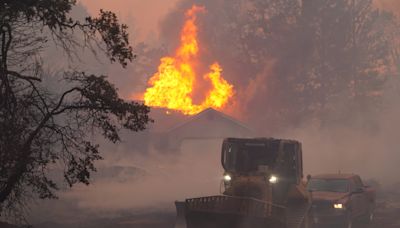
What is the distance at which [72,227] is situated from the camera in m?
20.9

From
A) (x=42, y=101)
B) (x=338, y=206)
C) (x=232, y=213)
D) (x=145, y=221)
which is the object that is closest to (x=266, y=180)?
(x=232, y=213)

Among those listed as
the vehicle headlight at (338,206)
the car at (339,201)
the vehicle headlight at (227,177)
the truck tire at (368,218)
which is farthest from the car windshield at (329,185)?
the vehicle headlight at (227,177)

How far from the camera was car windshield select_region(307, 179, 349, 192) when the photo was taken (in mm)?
20203

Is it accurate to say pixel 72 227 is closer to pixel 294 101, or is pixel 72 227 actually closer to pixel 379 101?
pixel 294 101

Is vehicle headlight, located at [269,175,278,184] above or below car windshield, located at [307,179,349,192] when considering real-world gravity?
below

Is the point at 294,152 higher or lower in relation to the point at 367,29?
lower

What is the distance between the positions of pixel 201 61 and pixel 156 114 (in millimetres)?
17681

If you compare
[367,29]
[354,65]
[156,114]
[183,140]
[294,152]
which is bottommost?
[294,152]

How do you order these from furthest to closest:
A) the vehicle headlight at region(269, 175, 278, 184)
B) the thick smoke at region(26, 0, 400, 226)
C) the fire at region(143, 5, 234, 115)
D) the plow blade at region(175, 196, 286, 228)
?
the fire at region(143, 5, 234, 115) < the thick smoke at region(26, 0, 400, 226) < the vehicle headlight at region(269, 175, 278, 184) < the plow blade at region(175, 196, 286, 228)

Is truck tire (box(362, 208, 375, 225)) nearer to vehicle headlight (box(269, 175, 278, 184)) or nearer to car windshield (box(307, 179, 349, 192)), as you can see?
car windshield (box(307, 179, 349, 192))

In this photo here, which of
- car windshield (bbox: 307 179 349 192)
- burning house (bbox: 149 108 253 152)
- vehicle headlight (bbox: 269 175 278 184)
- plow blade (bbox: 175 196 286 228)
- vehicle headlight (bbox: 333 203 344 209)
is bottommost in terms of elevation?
plow blade (bbox: 175 196 286 228)

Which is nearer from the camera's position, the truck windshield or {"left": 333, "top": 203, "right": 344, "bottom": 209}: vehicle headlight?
the truck windshield

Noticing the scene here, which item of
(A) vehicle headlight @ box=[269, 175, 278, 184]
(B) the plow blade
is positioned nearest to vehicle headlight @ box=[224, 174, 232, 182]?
(A) vehicle headlight @ box=[269, 175, 278, 184]

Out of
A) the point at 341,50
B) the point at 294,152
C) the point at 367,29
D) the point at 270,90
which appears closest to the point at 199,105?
the point at 270,90
